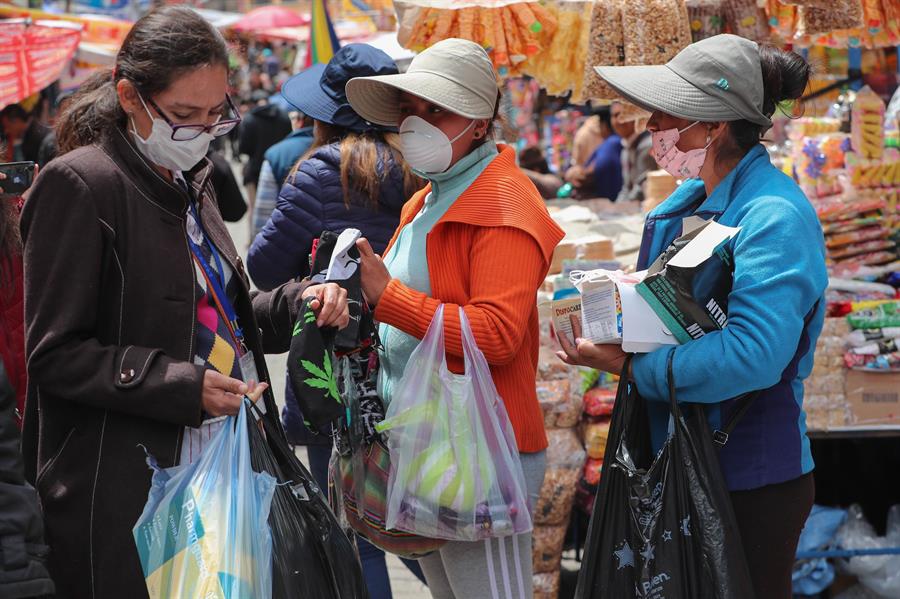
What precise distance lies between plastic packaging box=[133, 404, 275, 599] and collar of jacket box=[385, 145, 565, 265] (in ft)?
2.33

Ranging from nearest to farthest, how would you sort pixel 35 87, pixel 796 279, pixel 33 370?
1. pixel 33 370
2. pixel 796 279
3. pixel 35 87

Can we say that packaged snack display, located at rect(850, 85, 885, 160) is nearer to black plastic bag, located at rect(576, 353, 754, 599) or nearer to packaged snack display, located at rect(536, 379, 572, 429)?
packaged snack display, located at rect(536, 379, 572, 429)

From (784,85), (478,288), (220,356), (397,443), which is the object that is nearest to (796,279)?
(784,85)

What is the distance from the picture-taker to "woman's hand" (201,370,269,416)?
2029 mm

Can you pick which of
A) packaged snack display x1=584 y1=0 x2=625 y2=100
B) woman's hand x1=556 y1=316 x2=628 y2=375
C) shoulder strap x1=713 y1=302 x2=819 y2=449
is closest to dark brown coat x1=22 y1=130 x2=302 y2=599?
woman's hand x1=556 y1=316 x2=628 y2=375

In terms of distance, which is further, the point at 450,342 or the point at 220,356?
the point at 450,342

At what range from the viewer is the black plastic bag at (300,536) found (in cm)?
206

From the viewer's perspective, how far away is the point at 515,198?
2.41m

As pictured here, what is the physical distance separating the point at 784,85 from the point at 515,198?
66 centimetres

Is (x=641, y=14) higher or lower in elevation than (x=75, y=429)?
higher

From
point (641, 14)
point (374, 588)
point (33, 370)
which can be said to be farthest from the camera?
point (641, 14)

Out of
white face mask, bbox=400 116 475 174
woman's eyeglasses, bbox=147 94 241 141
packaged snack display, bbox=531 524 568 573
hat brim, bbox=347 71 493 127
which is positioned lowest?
packaged snack display, bbox=531 524 568 573

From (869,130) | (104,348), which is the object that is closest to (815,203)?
(869,130)

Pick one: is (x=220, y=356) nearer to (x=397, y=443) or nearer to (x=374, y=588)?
(x=397, y=443)
